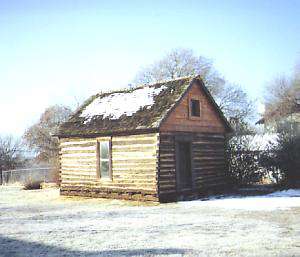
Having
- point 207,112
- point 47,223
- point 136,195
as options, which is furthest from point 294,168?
point 47,223

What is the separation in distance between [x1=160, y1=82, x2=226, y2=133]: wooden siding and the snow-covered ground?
3.98 m

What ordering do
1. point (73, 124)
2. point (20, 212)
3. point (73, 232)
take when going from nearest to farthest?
point (73, 232), point (20, 212), point (73, 124)

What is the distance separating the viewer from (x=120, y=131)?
19750 millimetres

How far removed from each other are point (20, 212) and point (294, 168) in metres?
14.7

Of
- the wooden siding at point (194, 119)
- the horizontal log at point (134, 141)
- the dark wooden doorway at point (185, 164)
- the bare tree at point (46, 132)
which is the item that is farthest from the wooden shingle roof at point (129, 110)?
the bare tree at point (46, 132)

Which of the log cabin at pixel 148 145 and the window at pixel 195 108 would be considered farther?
the window at pixel 195 108

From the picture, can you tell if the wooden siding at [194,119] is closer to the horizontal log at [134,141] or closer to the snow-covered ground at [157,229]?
the horizontal log at [134,141]

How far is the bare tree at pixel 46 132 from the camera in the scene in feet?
179

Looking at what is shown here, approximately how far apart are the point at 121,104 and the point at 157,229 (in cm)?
1155

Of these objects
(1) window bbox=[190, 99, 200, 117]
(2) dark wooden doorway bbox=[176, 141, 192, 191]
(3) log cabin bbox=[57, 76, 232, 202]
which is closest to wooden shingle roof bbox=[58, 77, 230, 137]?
(3) log cabin bbox=[57, 76, 232, 202]

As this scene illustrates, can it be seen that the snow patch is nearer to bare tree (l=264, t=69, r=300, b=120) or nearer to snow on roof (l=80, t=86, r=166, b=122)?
snow on roof (l=80, t=86, r=166, b=122)

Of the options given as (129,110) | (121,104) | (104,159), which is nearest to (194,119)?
(129,110)

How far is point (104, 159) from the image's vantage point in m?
20.9

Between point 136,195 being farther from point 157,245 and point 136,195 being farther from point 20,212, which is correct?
point 157,245
